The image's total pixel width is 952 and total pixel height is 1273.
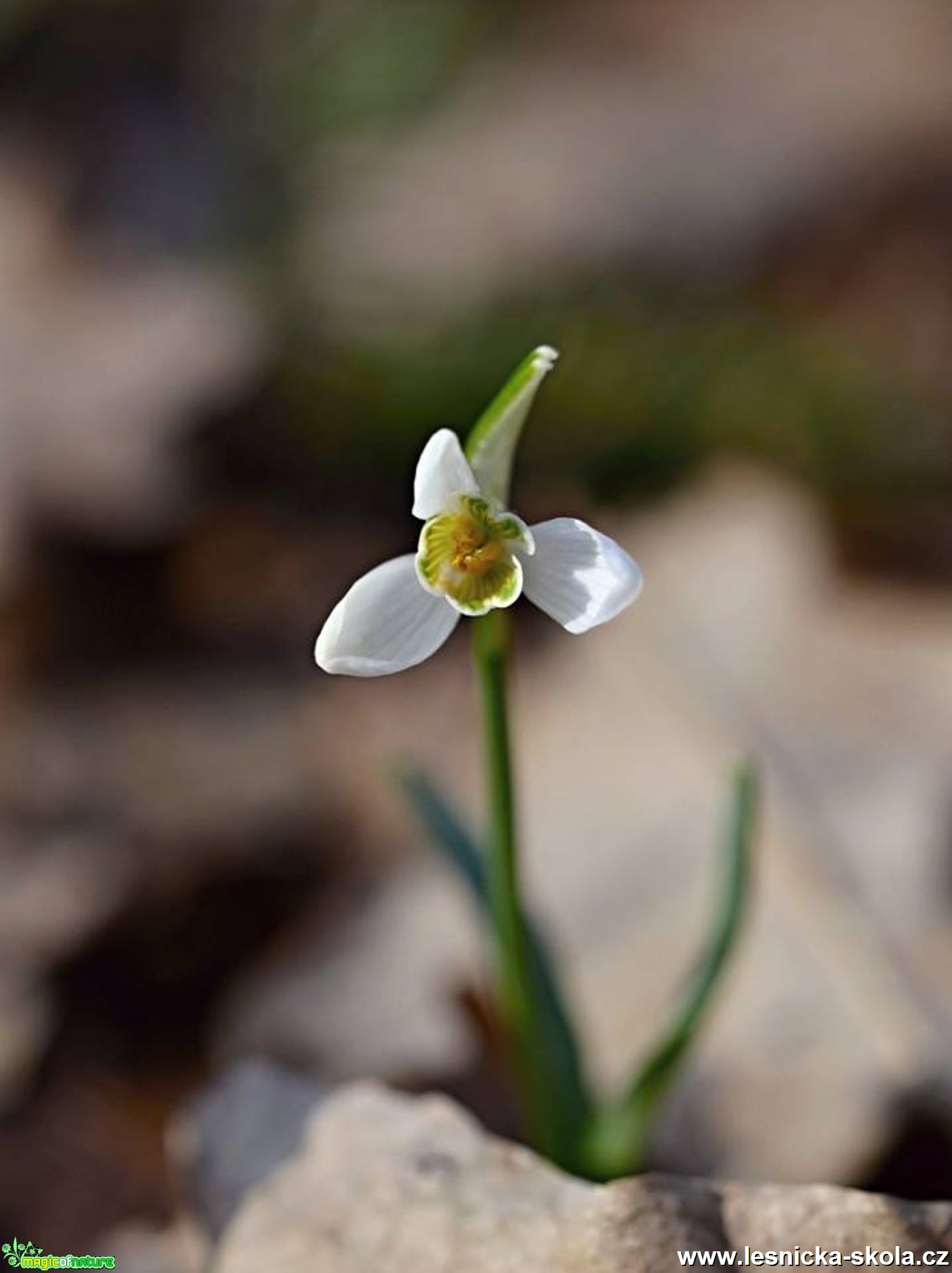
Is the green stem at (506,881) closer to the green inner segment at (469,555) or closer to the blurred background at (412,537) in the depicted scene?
the green inner segment at (469,555)

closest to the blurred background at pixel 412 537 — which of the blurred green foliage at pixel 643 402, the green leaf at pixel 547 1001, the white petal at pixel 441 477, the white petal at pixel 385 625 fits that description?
the blurred green foliage at pixel 643 402

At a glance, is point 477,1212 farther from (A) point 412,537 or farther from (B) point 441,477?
(A) point 412,537

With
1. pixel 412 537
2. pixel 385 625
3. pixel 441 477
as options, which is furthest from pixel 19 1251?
A: pixel 412 537

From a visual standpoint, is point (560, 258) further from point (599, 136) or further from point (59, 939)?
point (59, 939)

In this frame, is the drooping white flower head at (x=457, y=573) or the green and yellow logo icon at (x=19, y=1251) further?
the green and yellow logo icon at (x=19, y=1251)

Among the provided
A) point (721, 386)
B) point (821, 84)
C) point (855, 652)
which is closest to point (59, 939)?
point (855, 652)

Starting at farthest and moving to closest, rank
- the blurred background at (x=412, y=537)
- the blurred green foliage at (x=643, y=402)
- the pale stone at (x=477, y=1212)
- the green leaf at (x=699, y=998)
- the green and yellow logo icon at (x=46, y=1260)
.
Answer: the blurred green foliage at (x=643, y=402)
the blurred background at (x=412, y=537)
the green and yellow logo icon at (x=46, y=1260)
the green leaf at (x=699, y=998)
the pale stone at (x=477, y=1212)

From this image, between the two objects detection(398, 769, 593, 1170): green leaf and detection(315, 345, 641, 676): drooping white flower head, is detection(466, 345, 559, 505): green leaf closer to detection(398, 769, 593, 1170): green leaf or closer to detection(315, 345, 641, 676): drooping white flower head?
detection(315, 345, 641, 676): drooping white flower head
